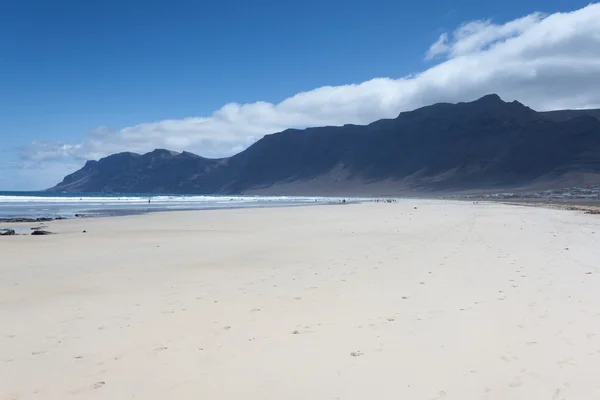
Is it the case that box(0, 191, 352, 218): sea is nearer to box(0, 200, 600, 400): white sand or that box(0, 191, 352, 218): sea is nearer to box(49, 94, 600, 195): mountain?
box(0, 200, 600, 400): white sand

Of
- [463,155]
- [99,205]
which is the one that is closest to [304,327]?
[99,205]

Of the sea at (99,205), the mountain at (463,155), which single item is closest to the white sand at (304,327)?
the sea at (99,205)

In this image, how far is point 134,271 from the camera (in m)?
9.91

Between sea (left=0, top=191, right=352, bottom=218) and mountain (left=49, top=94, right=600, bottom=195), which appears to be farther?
mountain (left=49, top=94, right=600, bottom=195)

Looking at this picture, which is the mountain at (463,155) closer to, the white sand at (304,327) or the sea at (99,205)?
the sea at (99,205)

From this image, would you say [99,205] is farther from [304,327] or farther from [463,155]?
[463,155]

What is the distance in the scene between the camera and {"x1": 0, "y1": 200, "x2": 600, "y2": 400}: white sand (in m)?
4.12

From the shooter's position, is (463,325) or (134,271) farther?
(134,271)

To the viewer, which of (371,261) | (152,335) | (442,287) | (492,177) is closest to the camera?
(152,335)

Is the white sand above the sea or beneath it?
beneath

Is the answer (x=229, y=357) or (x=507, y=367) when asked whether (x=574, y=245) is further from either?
(x=229, y=357)

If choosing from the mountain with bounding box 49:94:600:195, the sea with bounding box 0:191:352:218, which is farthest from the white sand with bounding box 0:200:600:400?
the mountain with bounding box 49:94:600:195

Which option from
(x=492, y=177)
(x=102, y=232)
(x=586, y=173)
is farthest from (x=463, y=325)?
(x=492, y=177)

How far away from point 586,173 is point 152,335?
5543 inches
